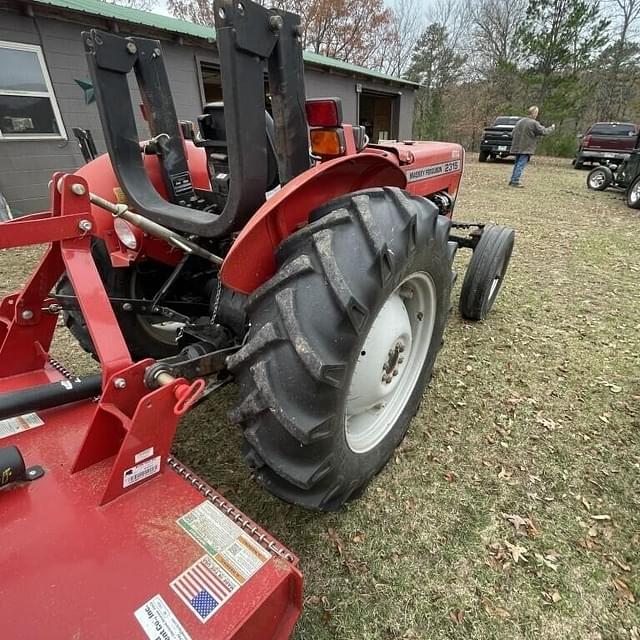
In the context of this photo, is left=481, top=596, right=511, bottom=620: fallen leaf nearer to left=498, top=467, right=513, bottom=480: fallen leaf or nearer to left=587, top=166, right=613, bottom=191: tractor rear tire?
left=498, top=467, right=513, bottom=480: fallen leaf

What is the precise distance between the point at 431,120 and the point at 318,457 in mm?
24215

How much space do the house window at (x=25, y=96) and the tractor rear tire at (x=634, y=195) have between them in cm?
1099

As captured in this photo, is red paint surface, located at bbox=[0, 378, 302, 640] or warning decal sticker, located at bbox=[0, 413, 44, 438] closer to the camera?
red paint surface, located at bbox=[0, 378, 302, 640]

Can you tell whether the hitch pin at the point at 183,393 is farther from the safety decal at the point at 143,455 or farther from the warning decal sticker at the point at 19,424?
the warning decal sticker at the point at 19,424

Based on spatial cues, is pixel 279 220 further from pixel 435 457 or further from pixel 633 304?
pixel 633 304

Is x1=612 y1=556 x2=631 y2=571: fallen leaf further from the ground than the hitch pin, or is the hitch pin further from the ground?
the hitch pin

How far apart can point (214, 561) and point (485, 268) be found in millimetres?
2707

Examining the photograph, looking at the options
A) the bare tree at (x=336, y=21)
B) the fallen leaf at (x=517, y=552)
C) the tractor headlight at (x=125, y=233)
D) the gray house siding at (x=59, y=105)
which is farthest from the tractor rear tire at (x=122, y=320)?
the bare tree at (x=336, y=21)

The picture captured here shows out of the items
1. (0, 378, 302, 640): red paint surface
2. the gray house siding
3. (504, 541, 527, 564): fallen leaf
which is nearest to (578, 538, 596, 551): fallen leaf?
(504, 541, 527, 564): fallen leaf

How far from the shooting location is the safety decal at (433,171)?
2908mm

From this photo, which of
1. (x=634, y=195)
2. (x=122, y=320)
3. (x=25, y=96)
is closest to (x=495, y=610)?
(x=122, y=320)

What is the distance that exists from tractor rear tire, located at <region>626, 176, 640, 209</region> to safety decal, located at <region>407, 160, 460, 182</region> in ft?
24.5

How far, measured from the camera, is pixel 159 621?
0.98 metres

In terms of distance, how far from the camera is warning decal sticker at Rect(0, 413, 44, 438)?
4.94ft
